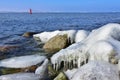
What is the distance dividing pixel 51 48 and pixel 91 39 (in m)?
5.96

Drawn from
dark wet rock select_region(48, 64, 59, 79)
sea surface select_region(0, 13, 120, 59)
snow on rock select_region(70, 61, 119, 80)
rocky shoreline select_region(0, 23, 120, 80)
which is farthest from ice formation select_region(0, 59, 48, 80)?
sea surface select_region(0, 13, 120, 59)

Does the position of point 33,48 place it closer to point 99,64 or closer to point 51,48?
point 51,48

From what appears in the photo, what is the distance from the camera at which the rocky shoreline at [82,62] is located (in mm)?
9070

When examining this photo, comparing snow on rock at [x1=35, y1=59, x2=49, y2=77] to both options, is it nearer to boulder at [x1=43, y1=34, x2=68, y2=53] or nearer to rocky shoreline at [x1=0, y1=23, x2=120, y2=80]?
rocky shoreline at [x1=0, y1=23, x2=120, y2=80]

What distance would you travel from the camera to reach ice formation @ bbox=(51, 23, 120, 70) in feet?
32.9

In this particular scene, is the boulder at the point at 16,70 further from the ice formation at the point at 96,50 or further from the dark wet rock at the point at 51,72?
the ice formation at the point at 96,50

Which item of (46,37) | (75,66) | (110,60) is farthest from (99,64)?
(46,37)

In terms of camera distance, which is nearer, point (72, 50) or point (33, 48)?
point (72, 50)

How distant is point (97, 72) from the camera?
8922 millimetres

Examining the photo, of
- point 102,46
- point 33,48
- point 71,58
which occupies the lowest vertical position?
point 33,48

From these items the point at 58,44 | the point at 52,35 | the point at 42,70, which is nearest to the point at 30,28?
the point at 52,35

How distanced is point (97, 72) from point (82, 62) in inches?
99.0

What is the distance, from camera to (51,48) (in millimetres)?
17672

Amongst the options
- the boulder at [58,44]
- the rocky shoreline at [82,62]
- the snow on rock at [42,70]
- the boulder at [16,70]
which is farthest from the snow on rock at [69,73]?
the boulder at [58,44]
